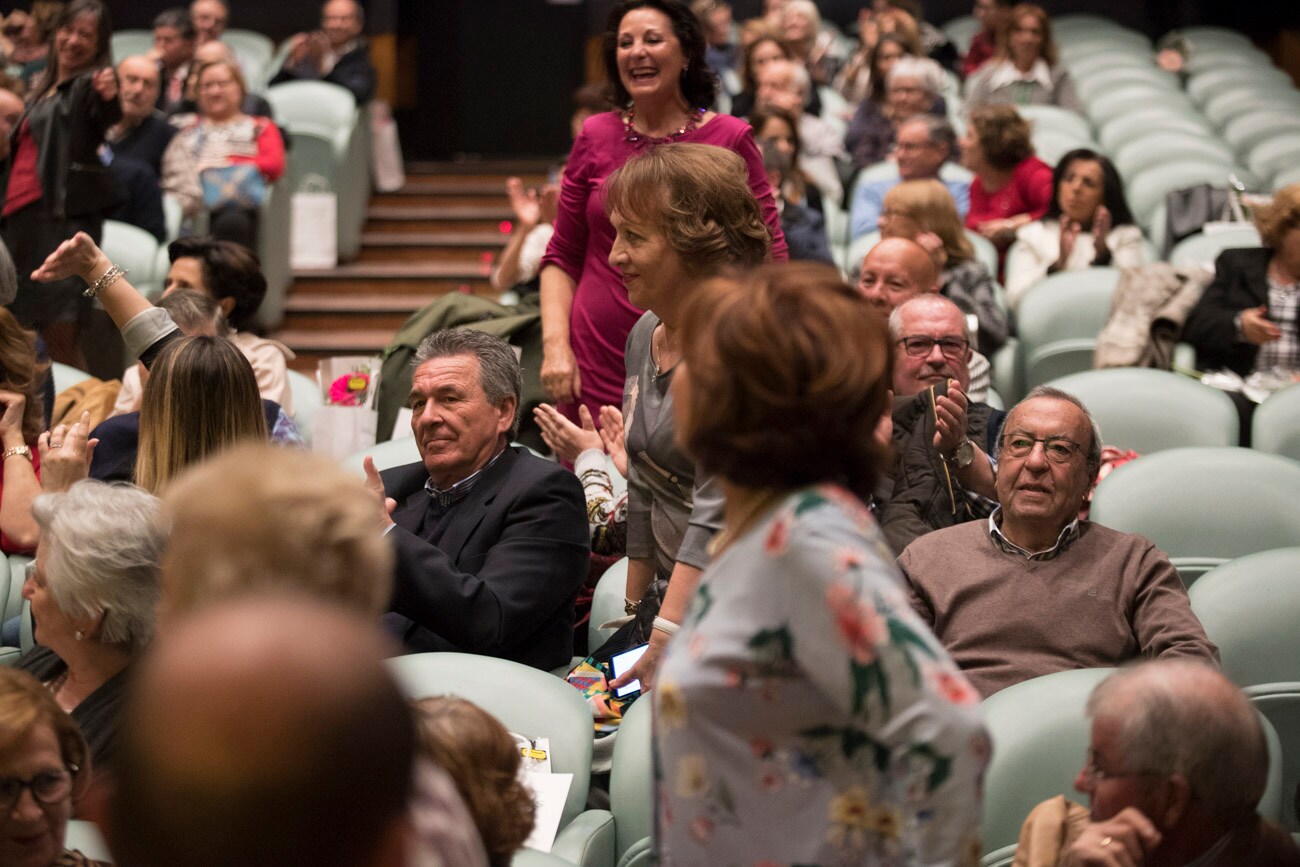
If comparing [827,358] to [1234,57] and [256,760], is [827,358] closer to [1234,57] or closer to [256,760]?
[256,760]

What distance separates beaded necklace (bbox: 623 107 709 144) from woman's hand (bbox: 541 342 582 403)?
484 mm

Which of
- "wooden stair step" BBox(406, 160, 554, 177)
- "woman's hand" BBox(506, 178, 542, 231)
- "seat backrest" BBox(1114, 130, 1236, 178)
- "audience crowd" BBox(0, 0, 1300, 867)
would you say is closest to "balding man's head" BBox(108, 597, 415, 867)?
"audience crowd" BBox(0, 0, 1300, 867)

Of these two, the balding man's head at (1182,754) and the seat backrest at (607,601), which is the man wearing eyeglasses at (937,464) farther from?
the balding man's head at (1182,754)

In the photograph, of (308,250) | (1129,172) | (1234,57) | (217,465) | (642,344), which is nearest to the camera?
(217,465)

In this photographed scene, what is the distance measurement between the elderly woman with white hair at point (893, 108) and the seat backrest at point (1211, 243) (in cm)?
171

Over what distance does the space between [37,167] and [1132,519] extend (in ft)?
11.5

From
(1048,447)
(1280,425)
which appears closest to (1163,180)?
(1280,425)

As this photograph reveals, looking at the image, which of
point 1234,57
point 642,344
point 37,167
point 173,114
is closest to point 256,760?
point 642,344

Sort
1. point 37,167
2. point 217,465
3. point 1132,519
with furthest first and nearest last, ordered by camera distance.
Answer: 1. point 37,167
2. point 1132,519
3. point 217,465

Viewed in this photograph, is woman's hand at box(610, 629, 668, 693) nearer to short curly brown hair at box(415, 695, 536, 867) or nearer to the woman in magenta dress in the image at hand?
short curly brown hair at box(415, 695, 536, 867)

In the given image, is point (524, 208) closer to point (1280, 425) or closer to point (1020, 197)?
point (1020, 197)

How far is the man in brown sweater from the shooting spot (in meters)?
2.48

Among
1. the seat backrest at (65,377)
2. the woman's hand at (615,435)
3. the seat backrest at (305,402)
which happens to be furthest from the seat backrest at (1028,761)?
the seat backrest at (65,377)

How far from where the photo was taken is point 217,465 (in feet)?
4.19
